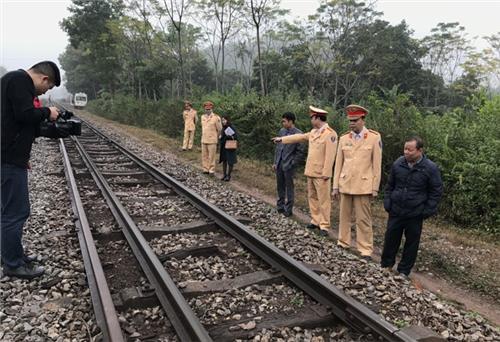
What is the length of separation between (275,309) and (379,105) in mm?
7669

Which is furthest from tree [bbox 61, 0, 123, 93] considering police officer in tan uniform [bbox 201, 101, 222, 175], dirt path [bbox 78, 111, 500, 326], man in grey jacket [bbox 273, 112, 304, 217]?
man in grey jacket [bbox 273, 112, 304, 217]

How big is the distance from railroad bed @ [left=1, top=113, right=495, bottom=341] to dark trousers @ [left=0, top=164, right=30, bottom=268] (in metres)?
0.74

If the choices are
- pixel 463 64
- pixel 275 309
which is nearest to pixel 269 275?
pixel 275 309

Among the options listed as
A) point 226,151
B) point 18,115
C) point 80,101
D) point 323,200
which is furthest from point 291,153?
point 80,101

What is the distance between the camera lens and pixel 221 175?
1143 cm

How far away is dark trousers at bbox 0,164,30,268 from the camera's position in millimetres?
4137

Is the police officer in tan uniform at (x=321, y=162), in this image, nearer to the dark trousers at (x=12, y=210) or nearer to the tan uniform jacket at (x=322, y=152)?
the tan uniform jacket at (x=322, y=152)

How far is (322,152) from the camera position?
6617 mm

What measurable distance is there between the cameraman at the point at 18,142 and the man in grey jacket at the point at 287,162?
13.3 feet

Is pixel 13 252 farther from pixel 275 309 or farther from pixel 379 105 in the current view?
pixel 379 105

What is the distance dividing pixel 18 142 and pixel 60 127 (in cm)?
48

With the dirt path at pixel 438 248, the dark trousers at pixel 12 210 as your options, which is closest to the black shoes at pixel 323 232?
the dirt path at pixel 438 248

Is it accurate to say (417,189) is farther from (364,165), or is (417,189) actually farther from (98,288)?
(98,288)

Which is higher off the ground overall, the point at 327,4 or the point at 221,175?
the point at 327,4
